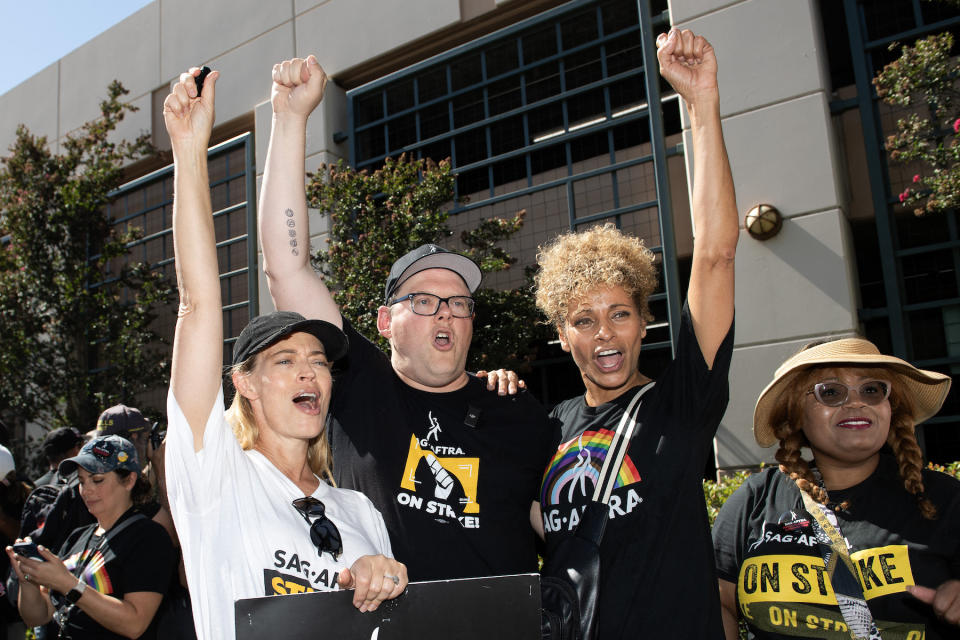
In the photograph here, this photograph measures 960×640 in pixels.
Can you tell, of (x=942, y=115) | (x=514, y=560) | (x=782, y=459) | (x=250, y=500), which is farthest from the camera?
(x=942, y=115)

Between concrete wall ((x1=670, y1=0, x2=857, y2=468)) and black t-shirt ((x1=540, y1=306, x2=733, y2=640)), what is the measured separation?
537 cm

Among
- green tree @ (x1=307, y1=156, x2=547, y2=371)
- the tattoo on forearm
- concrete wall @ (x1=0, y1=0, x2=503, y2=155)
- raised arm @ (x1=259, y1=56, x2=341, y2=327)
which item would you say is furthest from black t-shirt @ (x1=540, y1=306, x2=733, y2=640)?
concrete wall @ (x1=0, y1=0, x2=503, y2=155)

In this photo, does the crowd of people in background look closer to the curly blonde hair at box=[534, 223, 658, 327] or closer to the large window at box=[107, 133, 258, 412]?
the curly blonde hair at box=[534, 223, 658, 327]

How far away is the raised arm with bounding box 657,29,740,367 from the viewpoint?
2430mm

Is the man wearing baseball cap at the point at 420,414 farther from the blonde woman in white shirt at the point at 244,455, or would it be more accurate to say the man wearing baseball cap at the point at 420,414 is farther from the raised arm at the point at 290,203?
the blonde woman in white shirt at the point at 244,455

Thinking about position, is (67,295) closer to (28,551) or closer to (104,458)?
(104,458)

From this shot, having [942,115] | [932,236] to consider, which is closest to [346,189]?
[942,115]

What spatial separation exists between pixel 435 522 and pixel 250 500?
0.75 metres

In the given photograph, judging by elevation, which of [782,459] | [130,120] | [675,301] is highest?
[130,120]

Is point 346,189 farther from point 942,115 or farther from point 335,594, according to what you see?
point 335,594

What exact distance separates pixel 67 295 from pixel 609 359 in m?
11.9

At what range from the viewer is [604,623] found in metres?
2.27

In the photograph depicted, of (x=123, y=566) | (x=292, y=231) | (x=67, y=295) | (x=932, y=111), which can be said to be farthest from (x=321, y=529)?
(x=67, y=295)

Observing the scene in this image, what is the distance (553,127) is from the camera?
32.1 ft
